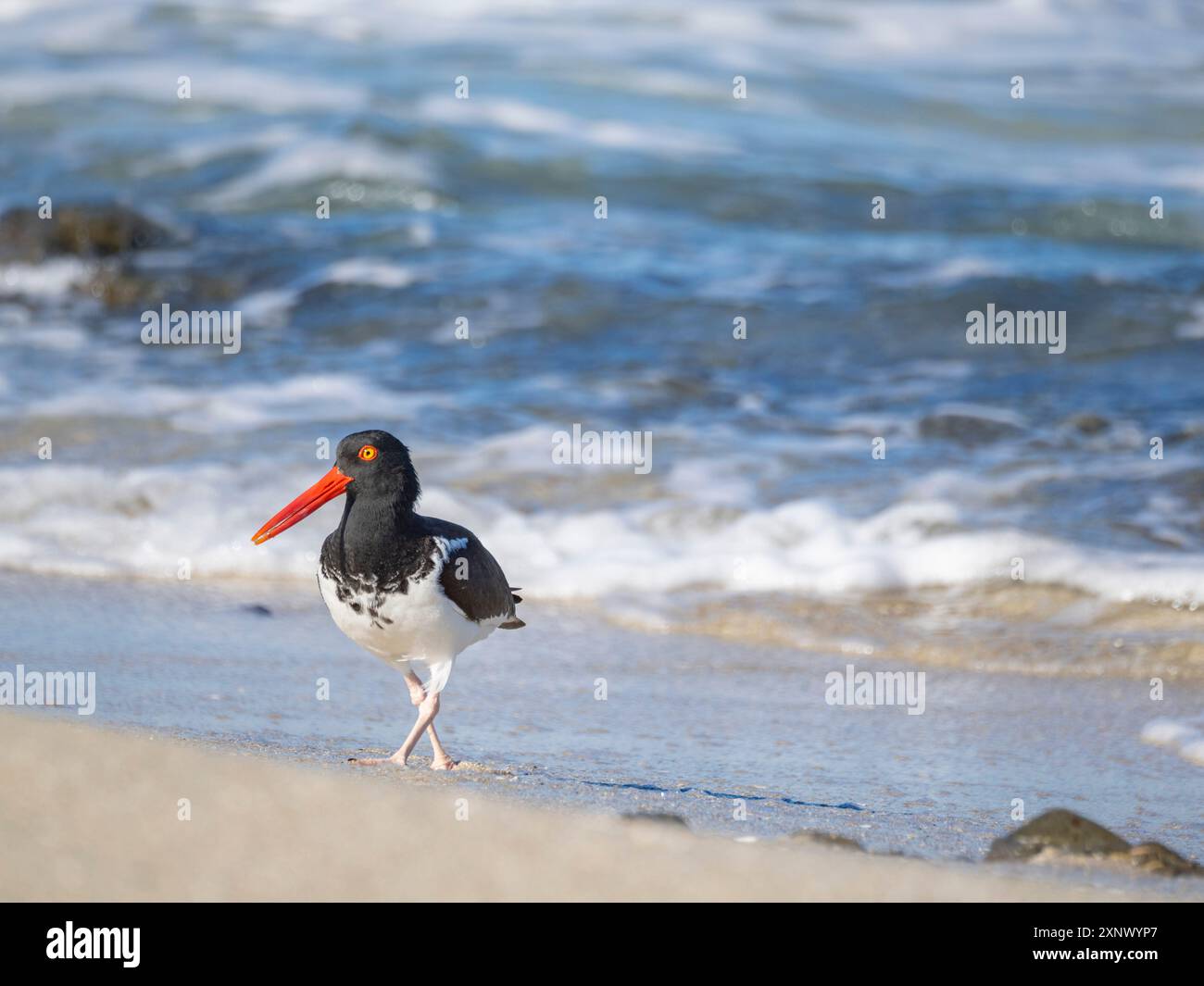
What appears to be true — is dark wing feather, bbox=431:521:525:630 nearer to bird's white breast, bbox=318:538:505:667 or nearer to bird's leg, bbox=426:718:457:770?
bird's white breast, bbox=318:538:505:667

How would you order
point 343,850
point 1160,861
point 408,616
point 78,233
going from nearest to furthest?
point 343,850, point 1160,861, point 408,616, point 78,233

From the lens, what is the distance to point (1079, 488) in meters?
8.16

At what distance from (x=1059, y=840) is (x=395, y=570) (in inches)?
80.4

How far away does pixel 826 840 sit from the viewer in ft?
12.7

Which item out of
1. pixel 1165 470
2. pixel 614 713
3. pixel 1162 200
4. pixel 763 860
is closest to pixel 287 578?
pixel 614 713

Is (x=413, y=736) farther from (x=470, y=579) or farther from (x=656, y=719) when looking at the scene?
(x=656, y=719)

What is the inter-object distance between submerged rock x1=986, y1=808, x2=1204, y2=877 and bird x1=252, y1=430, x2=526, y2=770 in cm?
172

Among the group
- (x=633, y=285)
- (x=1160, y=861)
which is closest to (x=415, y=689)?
(x=1160, y=861)

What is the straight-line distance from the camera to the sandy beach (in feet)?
10.2

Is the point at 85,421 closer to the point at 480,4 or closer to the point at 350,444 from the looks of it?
the point at 350,444

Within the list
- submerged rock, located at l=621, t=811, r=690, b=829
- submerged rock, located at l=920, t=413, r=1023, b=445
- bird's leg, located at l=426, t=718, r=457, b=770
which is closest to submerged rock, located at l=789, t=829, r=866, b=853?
submerged rock, located at l=621, t=811, r=690, b=829

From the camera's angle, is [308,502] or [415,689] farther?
[415,689]

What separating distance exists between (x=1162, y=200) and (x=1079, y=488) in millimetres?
9671

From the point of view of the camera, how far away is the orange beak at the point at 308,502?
4.54 meters
